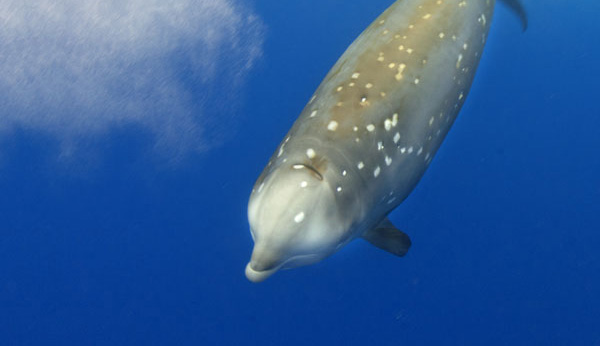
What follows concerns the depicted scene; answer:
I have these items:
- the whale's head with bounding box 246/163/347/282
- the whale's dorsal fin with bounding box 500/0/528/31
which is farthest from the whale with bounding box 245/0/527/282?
the whale's dorsal fin with bounding box 500/0/528/31

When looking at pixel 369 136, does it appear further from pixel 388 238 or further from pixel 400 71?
pixel 388 238

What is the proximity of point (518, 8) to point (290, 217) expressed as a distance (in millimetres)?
3882

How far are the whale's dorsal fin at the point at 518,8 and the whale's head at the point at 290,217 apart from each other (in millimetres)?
3455

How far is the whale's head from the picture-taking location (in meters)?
2.76

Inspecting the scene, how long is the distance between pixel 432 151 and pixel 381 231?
2.24 feet

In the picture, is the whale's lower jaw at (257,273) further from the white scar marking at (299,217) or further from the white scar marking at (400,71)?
the white scar marking at (400,71)

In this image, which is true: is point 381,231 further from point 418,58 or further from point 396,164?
point 418,58

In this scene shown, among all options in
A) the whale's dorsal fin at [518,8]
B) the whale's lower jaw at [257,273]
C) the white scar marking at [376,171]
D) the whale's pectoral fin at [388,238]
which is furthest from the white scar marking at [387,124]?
the whale's dorsal fin at [518,8]

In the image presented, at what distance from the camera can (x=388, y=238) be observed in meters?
3.99

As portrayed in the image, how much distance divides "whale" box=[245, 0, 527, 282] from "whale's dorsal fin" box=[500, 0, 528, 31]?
97 cm

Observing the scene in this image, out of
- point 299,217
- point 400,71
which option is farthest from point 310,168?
point 400,71

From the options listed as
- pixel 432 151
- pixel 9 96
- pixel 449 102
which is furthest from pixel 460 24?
pixel 9 96

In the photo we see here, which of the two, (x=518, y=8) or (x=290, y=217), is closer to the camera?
(x=290, y=217)

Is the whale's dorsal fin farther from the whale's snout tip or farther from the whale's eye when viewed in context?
the whale's snout tip
